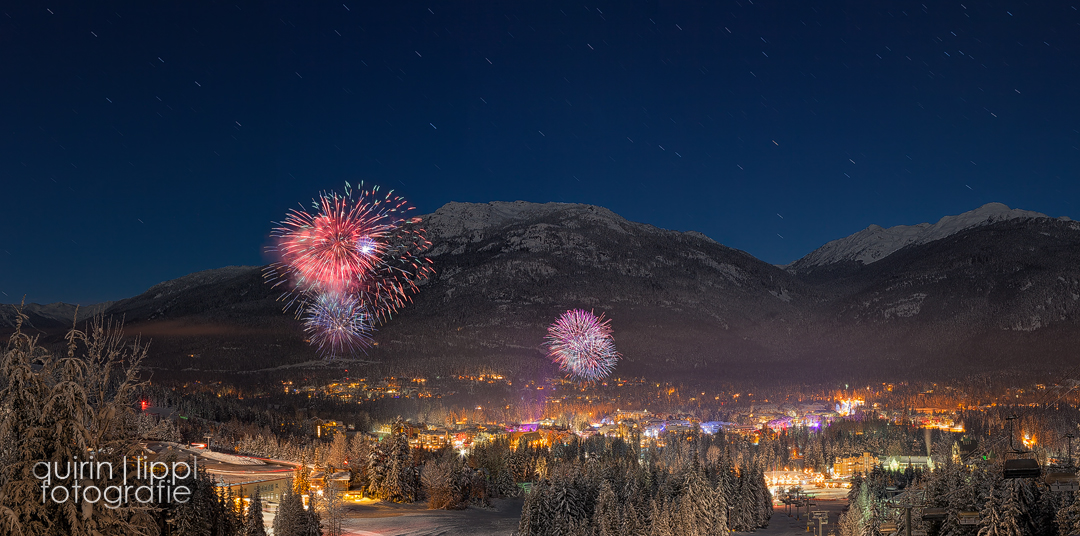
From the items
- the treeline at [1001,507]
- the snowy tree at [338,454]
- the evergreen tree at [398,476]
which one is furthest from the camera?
the snowy tree at [338,454]

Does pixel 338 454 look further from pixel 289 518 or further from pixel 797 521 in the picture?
pixel 797 521

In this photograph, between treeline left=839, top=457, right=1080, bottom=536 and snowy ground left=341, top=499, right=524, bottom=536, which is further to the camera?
snowy ground left=341, top=499, right=524, bottom=536

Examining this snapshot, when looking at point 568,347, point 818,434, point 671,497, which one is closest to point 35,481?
point 671,497

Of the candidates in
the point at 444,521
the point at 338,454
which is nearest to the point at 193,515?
the point at 444,521

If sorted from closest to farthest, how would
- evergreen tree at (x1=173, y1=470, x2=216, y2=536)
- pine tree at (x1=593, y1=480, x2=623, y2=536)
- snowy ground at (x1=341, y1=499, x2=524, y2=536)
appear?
1. evergreen tree at (x1=173, y1=470, x2=216, y2=536)
2. pine tree at (x1=593, y1=480, x2=623, y2=536)
3. snowy ground at (x1=341, y1=499, x2=524, y2=536)

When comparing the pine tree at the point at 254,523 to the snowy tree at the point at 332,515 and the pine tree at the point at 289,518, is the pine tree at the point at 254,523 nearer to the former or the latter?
the pine tree at the point at 289,518

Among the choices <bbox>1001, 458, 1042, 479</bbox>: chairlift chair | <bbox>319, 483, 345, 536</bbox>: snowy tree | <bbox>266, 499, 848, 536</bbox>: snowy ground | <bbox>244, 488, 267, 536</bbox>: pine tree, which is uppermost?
<bbox>1001, 458, 1042, 479</bbox>: chairlift chair

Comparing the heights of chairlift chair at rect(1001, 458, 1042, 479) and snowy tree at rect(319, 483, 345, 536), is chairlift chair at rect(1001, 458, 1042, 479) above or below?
above

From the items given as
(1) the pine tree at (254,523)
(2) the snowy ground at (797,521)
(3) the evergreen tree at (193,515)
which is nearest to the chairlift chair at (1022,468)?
(3) the evergreen tree at (193,515)

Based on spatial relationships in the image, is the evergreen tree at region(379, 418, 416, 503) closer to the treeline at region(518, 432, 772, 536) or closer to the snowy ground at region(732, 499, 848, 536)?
the treeline at region(518, 432, 772, 536)

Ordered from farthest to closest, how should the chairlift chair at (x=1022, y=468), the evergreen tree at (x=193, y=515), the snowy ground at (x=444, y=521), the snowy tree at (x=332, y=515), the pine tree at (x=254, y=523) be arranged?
the snowy ground at (x=444, y=521) < the snowy tree at (x=332, y=515) < the pine tree at (x=254, y=523) < the evergreen tree at (x=193, y=515) < the chairlift chair at (x=1022, y=468)

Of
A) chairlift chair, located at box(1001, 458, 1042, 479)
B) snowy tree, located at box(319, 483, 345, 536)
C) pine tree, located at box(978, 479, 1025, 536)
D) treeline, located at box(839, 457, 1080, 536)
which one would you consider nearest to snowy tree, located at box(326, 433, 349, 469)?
snowy tree, located at box(319, 483, 345, 536)
